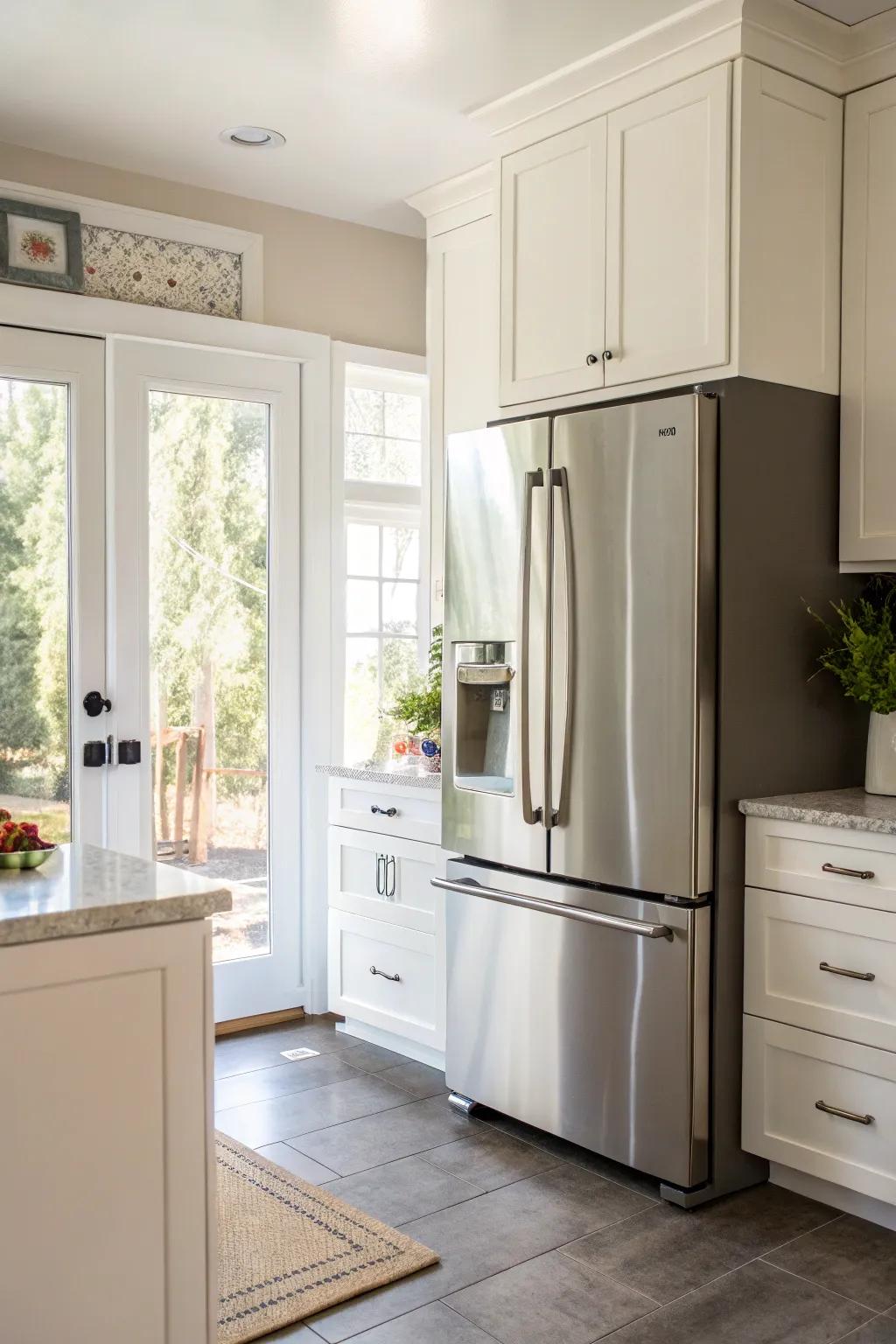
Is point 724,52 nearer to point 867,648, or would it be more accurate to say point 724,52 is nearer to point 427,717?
point 867,648

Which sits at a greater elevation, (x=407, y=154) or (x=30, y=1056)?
(x=407, y=154)

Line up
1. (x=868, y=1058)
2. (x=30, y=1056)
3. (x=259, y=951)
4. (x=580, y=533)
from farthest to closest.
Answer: (x=259, y=951), (x=580, y=533), (x=868, y=1058), (x=30, y=1056)

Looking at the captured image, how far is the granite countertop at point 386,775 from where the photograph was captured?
3605 mm

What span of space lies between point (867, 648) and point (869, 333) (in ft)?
2.49

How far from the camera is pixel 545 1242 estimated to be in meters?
2.58

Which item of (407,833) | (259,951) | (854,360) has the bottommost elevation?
(259,951)

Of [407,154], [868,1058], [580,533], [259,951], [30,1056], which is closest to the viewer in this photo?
[30,1056]

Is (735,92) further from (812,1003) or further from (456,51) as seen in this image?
(812,1003)

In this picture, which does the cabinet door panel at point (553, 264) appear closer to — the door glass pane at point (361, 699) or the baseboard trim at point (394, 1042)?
the door glass pane at point (361, 699)

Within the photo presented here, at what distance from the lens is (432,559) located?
13.5ft

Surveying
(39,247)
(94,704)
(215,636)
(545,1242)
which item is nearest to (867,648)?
(545,1242)

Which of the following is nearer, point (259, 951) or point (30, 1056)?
point (30, 1056)

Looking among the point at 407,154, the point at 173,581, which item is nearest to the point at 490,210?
the point at 407,154

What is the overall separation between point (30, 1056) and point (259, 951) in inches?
97.0
